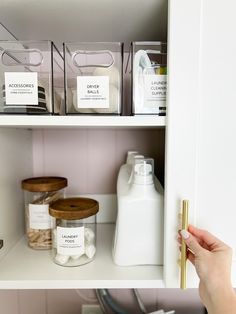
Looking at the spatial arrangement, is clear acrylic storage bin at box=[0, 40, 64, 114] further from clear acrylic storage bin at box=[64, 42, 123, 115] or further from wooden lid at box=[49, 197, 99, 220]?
wooden lid at box=[49, 197, 99, 220]

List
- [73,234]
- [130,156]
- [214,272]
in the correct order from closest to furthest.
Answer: [214,272] < [73,234] < [130,156]

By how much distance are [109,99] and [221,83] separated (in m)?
0.21

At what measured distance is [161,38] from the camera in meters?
0.70

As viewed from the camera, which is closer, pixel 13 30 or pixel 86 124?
pixel 86 124

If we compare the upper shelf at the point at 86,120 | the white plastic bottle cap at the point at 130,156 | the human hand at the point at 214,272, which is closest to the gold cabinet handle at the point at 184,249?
the human hand at the point at 214,272

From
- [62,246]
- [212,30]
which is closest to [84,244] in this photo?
[62,246]

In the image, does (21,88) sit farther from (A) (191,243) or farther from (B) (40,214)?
(A) (191,243)

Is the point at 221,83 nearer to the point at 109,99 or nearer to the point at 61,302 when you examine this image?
the point at 109,99

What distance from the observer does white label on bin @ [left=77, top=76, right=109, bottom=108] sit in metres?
0.49

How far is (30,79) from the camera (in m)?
0.49

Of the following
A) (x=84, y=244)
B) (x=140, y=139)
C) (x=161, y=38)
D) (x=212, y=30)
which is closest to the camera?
(x=212, y=30)

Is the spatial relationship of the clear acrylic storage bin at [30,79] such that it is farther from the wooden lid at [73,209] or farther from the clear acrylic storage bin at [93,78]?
the wooden lid at [73,209]

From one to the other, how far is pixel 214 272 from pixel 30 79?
48 centimetres

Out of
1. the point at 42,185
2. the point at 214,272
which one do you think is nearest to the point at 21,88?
the point at 42,185
